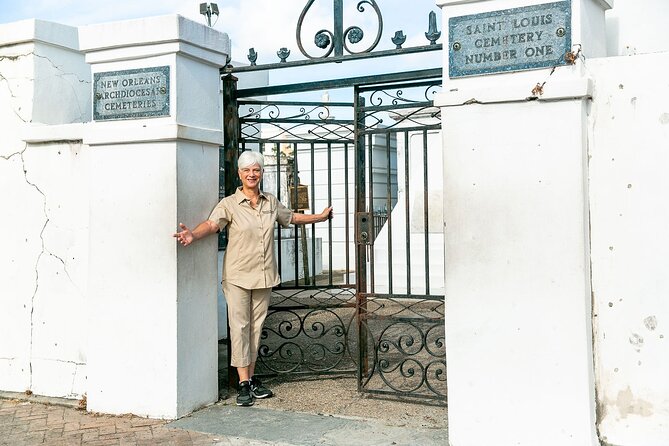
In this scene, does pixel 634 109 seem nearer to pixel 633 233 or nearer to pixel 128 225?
pixel 633 233

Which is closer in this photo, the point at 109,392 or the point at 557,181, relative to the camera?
the point at 557,181

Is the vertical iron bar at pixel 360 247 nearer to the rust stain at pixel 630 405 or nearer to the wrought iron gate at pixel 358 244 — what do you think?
the wrought iron gate at pixel 358 244

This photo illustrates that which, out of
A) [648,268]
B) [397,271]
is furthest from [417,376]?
[397,271]

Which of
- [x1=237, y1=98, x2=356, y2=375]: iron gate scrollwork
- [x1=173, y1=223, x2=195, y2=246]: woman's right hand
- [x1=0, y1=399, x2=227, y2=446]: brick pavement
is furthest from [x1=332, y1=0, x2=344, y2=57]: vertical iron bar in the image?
[x1=0, y1=399, x2=227, y2=446]: brick pavement

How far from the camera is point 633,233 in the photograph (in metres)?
4.14

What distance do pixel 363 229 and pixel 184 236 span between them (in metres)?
1.37

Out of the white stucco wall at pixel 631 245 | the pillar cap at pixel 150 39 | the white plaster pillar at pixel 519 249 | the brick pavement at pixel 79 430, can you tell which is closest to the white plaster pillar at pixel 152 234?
the pillar cap at pixel 150 39

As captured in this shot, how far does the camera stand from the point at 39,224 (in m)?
5.92

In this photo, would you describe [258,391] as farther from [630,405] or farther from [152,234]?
[630,405]

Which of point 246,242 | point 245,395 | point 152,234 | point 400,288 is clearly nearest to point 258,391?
point 245,395

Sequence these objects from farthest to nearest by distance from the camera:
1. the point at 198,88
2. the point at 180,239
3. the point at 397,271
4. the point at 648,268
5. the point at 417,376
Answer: the point at 397,271, the point at 417,376, the point at 198,88, the point at 180,239, the point at 648,268

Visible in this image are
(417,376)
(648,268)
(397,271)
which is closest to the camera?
(648,268)

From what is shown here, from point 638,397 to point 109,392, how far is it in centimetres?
371

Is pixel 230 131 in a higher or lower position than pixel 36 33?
lower
